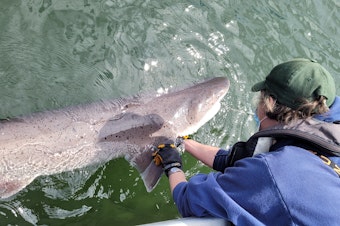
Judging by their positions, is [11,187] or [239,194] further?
[11,187]

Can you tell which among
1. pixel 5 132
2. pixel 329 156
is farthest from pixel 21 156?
pixel 329 156

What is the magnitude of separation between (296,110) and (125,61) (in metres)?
2.60

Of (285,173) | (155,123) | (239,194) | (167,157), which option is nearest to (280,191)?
(285,173)

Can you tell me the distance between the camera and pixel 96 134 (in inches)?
137

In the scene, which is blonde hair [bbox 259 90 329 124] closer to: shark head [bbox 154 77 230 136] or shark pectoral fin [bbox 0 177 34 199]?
shark head [bbox 154 77 230 136]

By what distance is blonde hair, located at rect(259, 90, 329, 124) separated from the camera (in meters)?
2.45

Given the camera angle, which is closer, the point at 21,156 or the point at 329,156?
the point at 329,156

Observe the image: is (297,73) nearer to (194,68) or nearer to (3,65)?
(194,68)

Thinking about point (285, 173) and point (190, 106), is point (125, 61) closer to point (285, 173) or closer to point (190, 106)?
point (190, 106)

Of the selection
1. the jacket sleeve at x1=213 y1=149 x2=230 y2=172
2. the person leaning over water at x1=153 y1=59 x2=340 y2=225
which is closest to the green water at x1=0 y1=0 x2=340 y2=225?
the jacket sleeve at x1=213 y1=149 x2=230 y2=172

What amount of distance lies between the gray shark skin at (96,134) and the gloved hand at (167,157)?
0.13 m

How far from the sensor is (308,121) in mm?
2420

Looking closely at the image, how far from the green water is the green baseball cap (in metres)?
1.83

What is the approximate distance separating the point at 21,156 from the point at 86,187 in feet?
2.41
